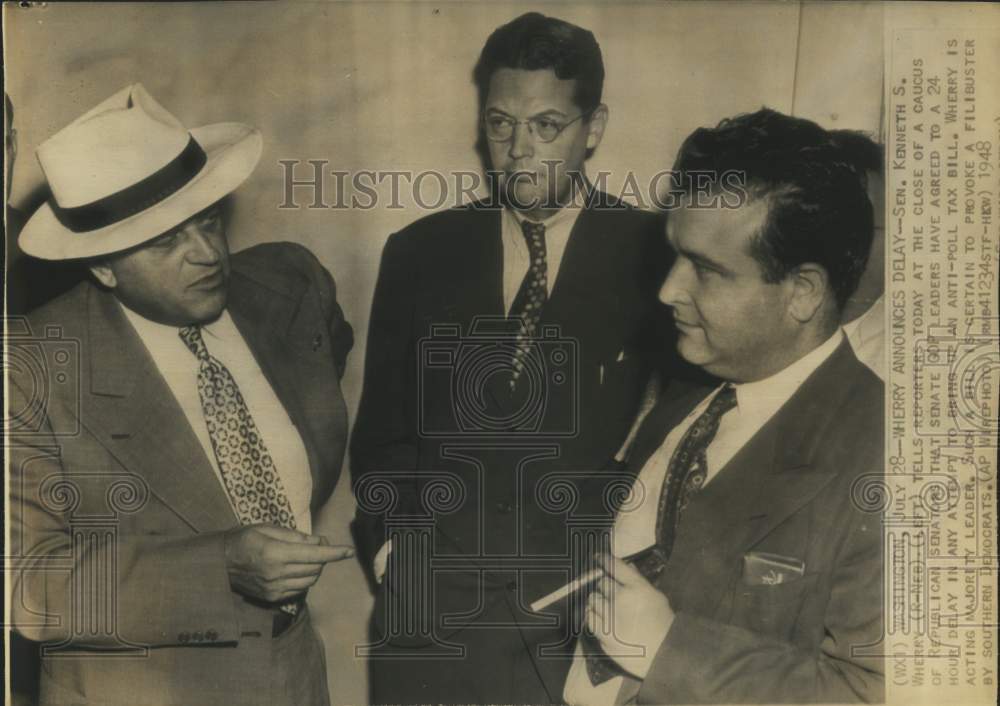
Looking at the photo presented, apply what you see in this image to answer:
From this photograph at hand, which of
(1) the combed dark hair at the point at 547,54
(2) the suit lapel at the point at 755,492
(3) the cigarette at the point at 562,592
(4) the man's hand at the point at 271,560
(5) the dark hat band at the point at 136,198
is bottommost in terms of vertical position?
(3) the cigarette at the point at 562,592

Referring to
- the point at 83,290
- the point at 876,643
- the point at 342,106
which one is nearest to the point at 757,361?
the point at 876,643

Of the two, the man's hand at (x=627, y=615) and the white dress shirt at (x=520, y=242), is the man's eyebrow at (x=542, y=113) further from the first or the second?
the man's hand at (x=627, y=615)

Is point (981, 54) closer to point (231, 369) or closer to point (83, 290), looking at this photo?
point (231, 369)

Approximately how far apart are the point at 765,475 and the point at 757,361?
261 millimetres

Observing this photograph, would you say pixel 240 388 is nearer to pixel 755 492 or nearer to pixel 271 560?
pixel 271 560

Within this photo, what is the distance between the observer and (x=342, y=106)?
2.84 metres

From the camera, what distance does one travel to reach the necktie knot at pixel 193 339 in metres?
2.76

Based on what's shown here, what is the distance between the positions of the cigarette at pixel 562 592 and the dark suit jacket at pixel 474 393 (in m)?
0.02

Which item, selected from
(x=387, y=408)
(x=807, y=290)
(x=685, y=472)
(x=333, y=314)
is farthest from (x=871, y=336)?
(x=333, y=314)

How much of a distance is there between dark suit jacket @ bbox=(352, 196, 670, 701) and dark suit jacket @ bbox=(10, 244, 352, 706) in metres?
0.13

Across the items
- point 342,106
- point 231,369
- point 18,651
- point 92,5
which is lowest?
point 18,651

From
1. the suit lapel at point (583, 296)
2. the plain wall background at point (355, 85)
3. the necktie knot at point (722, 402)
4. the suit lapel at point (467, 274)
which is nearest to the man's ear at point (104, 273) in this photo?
the plain wall background at point (355, 85)

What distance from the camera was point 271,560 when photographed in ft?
8.98

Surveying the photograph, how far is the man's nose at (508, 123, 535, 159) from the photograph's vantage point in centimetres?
279
